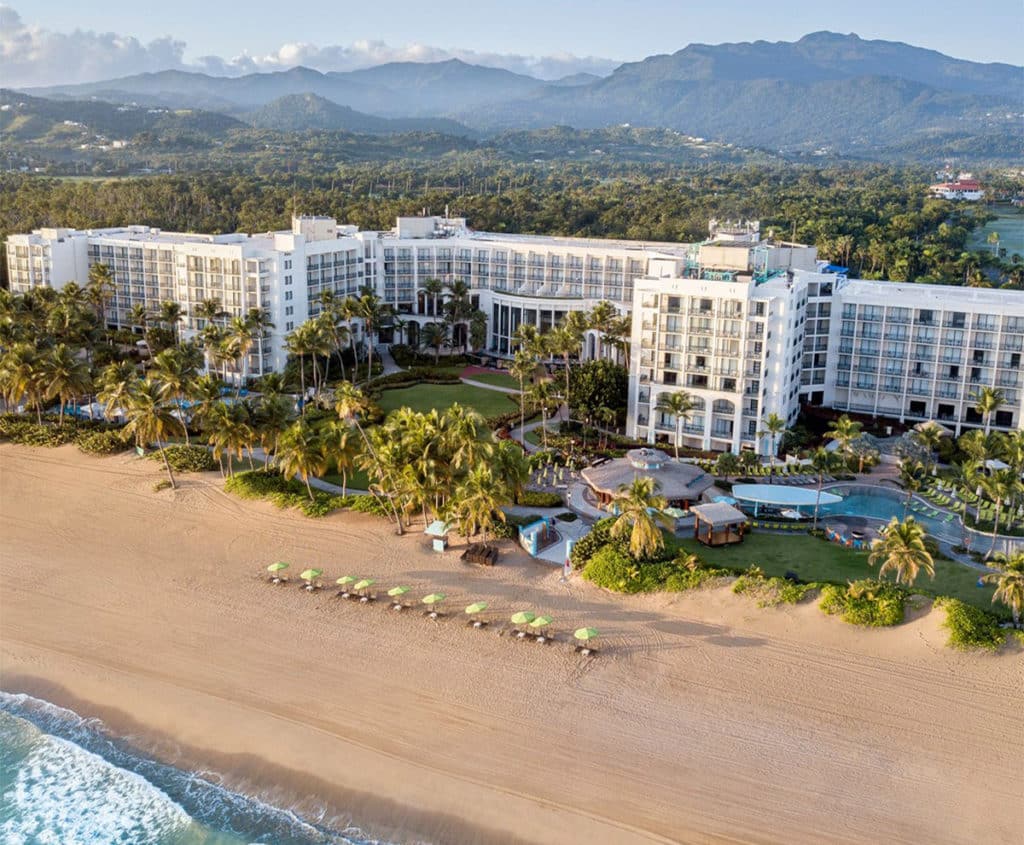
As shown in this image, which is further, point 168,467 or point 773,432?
point 773,432

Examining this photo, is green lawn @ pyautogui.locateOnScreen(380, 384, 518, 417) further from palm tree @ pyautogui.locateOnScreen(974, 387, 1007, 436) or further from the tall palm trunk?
palm tree @ pyautogui.locateOnScreen(974, 387, 1007, 436)

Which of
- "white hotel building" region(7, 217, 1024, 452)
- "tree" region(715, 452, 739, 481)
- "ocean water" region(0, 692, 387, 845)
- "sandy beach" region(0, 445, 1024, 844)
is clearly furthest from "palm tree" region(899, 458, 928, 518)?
"ocean water" region(0, 692, 387, 845)

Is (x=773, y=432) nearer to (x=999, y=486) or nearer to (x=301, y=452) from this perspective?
(x=999, y=486)

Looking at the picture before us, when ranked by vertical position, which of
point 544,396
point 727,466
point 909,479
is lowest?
A: point 727,466

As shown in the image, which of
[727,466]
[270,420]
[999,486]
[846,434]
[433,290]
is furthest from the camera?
[433,290]

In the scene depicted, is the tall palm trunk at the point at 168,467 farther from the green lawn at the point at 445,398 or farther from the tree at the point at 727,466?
the tree at the point at 727,466

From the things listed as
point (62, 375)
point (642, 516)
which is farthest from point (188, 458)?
point (642, 516)

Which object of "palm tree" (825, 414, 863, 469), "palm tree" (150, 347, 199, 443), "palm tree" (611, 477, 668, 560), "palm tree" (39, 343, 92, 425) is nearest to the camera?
"palm tree" (611, 477, 668, 560)

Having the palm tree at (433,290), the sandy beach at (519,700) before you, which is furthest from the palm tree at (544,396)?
the palm tree at (433,290)
